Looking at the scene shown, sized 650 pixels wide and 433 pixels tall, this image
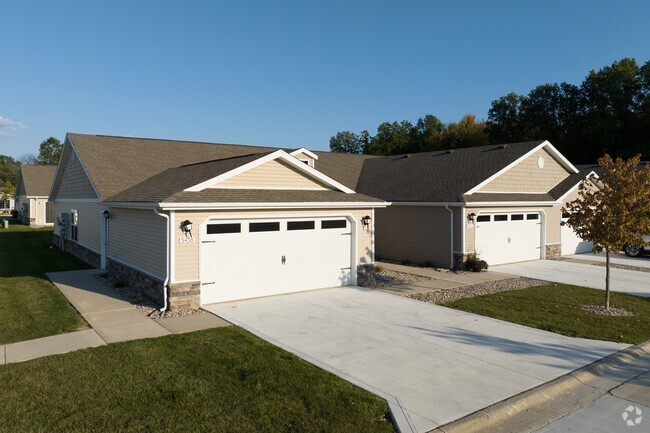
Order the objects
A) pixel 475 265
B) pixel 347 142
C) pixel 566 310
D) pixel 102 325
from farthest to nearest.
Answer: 1. pixel 347 142
2. pixel 475 265
3. pixel 566 310
4. pixel 102 325

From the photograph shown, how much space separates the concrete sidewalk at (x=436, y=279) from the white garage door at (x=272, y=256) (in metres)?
1.82

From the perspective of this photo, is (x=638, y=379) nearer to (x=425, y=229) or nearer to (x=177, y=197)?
(x=177, y=197)

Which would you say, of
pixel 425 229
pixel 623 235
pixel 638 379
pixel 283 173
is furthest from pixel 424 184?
pixel 638 379

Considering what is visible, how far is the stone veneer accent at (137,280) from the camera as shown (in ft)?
36.4

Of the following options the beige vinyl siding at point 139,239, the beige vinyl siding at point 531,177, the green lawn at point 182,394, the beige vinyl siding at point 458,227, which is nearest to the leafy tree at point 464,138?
the beige vinyl siding at point 531,177

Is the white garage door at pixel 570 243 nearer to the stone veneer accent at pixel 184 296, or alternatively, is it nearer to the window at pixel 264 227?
the window at pixel 264 227

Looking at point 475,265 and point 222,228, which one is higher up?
point 222,228

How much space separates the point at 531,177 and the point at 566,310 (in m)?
11.3

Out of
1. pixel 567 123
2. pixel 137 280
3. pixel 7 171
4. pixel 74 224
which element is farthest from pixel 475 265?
pixel 7 171

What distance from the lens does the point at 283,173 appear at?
13.3 meters

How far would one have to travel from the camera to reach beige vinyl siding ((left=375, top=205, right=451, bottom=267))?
1777 cm

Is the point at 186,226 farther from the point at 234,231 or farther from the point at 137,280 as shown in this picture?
the point at 137,280

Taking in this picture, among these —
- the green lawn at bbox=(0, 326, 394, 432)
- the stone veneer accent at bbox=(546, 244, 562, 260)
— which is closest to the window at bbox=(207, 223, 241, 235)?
the green lawn at bbox=(0, 326, 394, 432)

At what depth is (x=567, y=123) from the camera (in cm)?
5244
